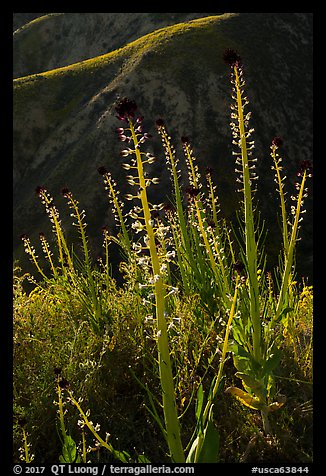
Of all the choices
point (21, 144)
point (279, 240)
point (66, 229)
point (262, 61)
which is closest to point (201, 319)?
point (279, 240)

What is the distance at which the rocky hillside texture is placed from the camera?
29.1 m

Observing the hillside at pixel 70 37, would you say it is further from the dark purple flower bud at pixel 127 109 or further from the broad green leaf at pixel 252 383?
the broad green leaf at pixel 252 383

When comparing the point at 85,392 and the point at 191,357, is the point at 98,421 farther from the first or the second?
the point at 191,357

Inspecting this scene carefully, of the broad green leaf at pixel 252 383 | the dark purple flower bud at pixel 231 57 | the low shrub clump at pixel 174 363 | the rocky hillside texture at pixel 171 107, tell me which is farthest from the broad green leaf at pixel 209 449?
the rocky hillside texture at pixel 171 107

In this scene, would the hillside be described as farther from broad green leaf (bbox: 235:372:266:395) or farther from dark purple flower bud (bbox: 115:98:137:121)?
broad green leaf (bbox: 235:372:266:395)

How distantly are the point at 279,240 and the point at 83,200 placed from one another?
41.4 feet

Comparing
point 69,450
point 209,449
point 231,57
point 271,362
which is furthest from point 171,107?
point 209,449

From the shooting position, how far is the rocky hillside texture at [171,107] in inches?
1146

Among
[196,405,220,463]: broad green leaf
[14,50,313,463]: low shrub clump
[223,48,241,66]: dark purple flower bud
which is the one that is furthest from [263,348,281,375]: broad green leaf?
[223,48,241,66]: dark purple flower bud

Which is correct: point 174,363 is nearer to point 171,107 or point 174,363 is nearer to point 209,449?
point 209,449

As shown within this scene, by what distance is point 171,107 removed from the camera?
104 feet

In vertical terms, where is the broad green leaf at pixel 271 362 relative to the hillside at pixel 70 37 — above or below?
below

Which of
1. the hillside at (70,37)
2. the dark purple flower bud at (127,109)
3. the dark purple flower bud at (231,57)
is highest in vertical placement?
the hillside at (70,37)

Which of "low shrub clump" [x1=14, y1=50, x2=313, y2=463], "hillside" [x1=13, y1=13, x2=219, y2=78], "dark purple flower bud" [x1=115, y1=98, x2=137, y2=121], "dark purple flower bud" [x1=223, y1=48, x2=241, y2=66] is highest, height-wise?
"hillside" [x1=13, y1=13, x2=219, y2=78]
